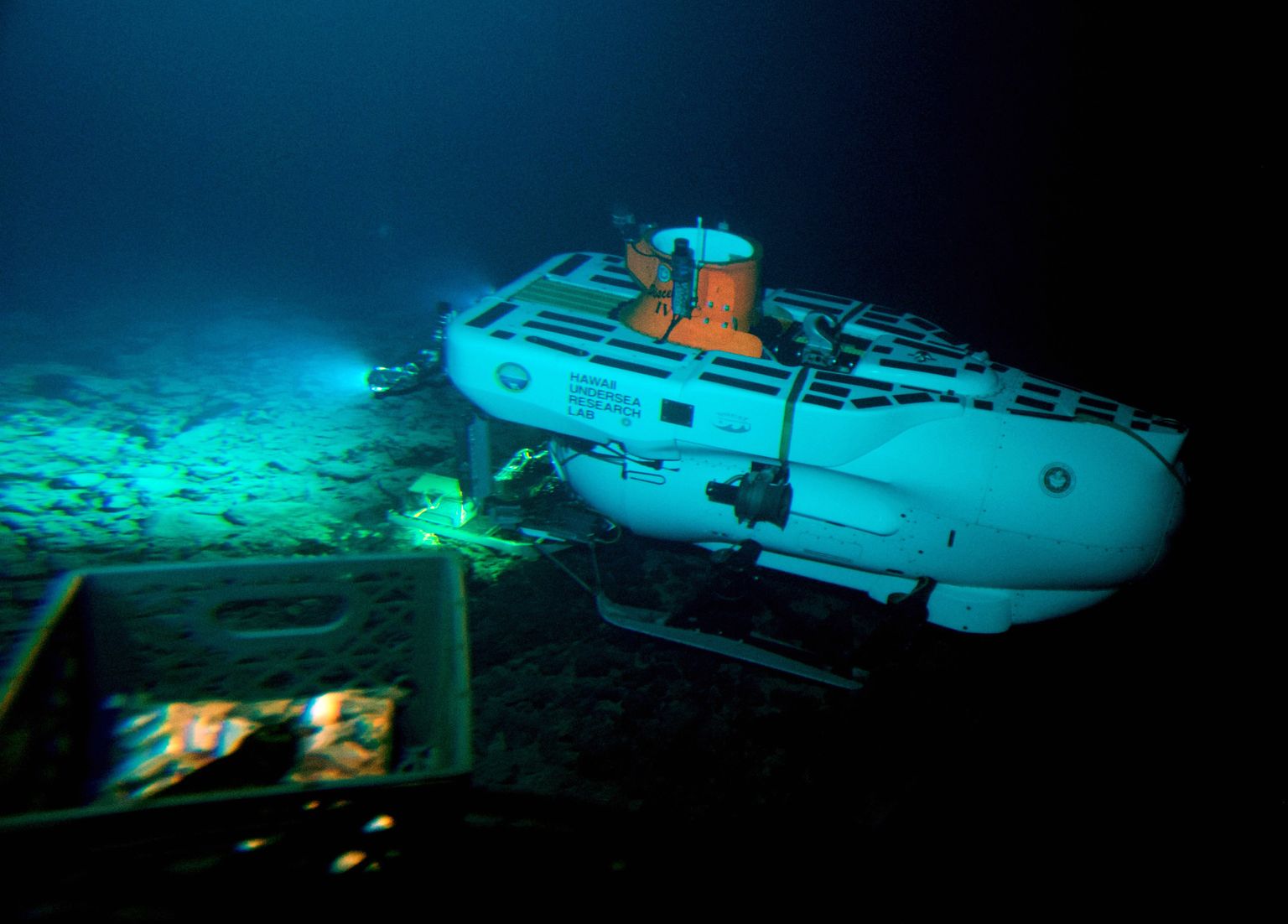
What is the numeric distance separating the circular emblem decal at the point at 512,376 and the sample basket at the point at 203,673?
4.91 feet

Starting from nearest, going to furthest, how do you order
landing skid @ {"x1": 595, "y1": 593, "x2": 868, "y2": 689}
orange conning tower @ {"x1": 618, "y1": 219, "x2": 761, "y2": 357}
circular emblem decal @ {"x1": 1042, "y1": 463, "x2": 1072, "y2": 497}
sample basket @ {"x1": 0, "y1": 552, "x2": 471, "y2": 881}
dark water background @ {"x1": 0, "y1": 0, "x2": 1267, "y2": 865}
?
sample basket @ {"x1": 0, "y1": 552, "x2": 471, "y2": 881} → circular emblem decal @ {"x1": 1042, "y1": 463, "x2": 1072, "y2": 497} → landing skid @ {"x1": 595, "y1": 593, "x2": 868, "y2": 689} → orange conning tower @ {"x1": 618, "y1": 219, "x2": 761, "y2": 357} → dark water background @ {"x1": 0, "y1": 0, "x2": 1267, "y2": 865}

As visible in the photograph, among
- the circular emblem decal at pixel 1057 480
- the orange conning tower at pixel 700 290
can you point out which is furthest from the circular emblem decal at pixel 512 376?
the circular emblem decal at pixel 1057 480

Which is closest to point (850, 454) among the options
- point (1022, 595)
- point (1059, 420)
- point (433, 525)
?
point (1059, 420)

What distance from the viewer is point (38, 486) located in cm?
379

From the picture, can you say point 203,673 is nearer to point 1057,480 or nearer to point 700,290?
point 700,290

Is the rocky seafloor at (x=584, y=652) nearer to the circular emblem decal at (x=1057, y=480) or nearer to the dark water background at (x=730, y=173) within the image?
the dark water background at (x=730, y=173)

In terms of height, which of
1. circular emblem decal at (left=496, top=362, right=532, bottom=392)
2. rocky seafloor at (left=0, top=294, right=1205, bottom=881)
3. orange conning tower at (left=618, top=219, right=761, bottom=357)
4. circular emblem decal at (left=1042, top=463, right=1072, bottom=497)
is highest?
orange conning tower at (left=618, top=219, right=761, bottom=357)

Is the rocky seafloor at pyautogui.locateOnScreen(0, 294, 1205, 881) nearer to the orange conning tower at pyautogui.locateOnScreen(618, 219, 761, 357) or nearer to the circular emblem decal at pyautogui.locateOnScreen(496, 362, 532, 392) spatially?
the circular emblem decal at pyautogui.locateOnScreen(496, 362, 532, 392)

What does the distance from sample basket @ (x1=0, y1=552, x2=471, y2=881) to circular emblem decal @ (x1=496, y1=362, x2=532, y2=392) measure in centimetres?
150

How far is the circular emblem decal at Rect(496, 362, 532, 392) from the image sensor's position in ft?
10.8

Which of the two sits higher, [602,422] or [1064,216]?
[1064,216]

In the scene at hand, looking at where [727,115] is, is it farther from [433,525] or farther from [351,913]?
[351,913]

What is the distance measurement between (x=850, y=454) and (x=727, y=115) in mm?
2964

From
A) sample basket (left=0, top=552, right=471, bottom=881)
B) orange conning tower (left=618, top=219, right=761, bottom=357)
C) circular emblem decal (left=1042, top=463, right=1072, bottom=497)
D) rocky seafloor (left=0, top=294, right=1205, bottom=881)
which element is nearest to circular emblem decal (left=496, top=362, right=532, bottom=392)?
orange conning tower (left=618, top=219, right=761, bottom=357)
